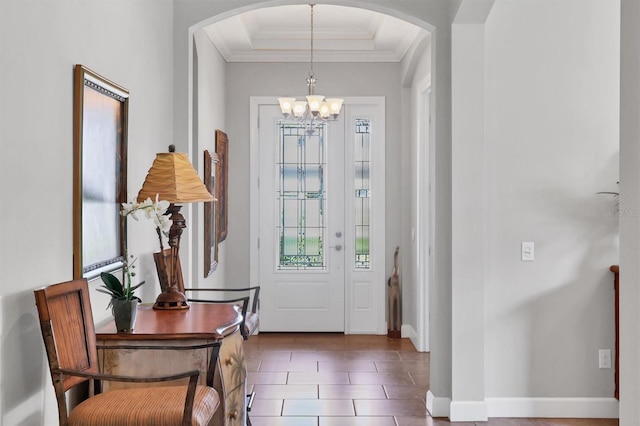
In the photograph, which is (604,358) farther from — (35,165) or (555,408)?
(35,165)

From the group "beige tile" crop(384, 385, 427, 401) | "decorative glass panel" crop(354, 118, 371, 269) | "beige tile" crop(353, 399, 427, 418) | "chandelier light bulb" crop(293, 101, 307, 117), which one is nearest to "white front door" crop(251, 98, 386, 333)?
"decorative glass panel" crop(354, 118, 371, 269)

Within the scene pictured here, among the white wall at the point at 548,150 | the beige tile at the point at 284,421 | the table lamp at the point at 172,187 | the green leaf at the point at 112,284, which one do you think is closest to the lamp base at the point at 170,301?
the table lamp at the point at 172,187

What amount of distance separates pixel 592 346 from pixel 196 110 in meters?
3.07

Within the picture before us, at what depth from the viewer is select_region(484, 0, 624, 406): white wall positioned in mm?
4168

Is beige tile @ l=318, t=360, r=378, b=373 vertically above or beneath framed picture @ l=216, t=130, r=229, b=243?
beneath

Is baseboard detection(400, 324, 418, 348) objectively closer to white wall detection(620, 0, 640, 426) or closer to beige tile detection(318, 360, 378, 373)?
beige tile detection(318, 360, 378, 373)

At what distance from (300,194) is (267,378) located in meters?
2.29

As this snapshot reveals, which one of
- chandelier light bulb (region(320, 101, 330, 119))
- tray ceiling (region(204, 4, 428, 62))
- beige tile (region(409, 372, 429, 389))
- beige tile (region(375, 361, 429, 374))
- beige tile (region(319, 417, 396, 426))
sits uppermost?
tray ceiling (region(204, 4, 428, 62))

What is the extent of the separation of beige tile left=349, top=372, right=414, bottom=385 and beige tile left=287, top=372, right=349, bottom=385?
0.07 metres

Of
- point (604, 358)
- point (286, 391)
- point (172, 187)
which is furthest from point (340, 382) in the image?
point (172, 187)

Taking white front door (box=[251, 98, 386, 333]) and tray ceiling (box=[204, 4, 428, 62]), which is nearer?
tray ceiling (box=[204, 4, 428, 62])

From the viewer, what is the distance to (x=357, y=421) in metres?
4.08

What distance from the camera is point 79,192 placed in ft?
8.30

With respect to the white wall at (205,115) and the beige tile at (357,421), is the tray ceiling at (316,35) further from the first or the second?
the beige tile at (357,421)
